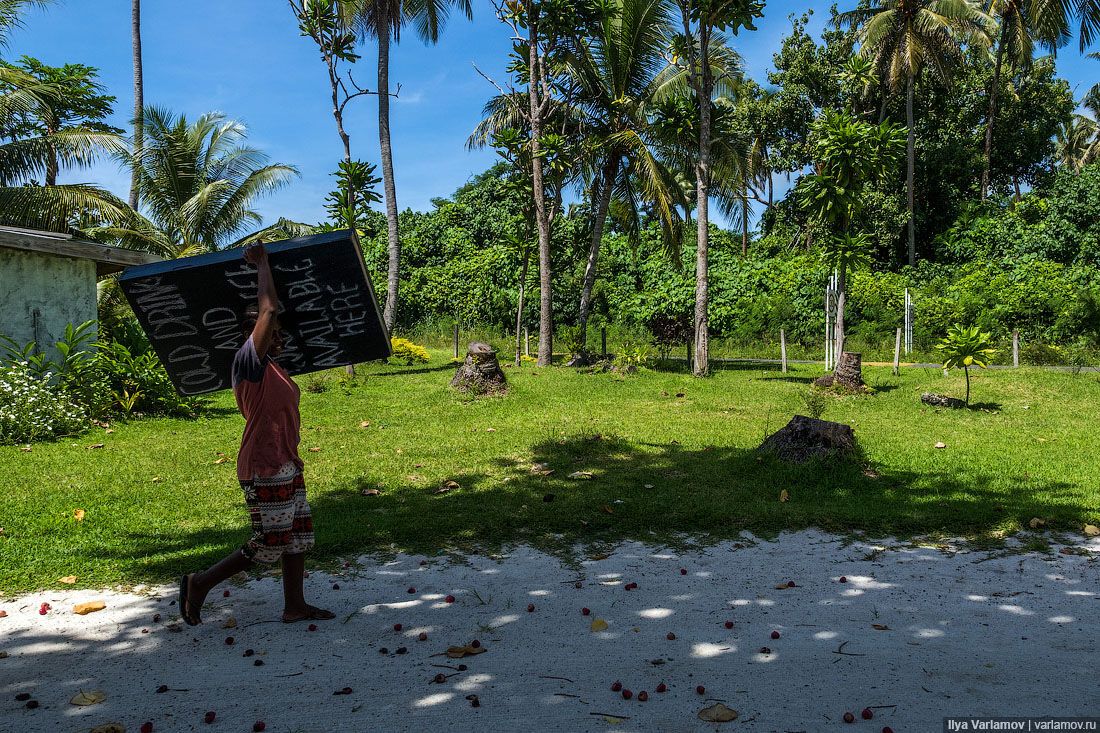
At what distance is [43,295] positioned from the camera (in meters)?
11.1

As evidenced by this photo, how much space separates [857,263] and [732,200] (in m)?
17.7

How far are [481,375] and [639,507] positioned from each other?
772 centimetres

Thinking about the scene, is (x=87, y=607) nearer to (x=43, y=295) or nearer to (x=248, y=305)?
(x=248, y=305)

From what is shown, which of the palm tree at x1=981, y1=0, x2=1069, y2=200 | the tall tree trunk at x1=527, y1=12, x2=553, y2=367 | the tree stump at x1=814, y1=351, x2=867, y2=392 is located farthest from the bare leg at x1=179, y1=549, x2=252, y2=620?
the palm tree at x1=981, y1=0, x2=1069, y2=200

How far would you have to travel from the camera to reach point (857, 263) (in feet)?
53.3

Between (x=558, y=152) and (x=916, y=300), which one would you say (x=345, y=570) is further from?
(x=916, y=300)

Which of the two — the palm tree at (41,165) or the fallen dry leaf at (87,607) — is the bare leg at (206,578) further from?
the palm tree at (41,165)

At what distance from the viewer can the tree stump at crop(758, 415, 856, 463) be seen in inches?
325

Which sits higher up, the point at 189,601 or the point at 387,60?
the point at 387,60

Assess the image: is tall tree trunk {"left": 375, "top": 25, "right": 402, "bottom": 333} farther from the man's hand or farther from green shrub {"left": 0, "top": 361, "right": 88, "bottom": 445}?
the man's hand

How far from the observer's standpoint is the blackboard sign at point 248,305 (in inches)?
163

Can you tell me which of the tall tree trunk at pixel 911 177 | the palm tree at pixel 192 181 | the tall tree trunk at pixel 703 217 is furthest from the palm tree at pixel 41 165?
the tall tree trunk at pixel 911 177

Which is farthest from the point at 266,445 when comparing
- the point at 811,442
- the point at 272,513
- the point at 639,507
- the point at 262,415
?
the point at 811,442

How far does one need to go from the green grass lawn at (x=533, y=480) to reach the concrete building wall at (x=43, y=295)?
1.82 meters
